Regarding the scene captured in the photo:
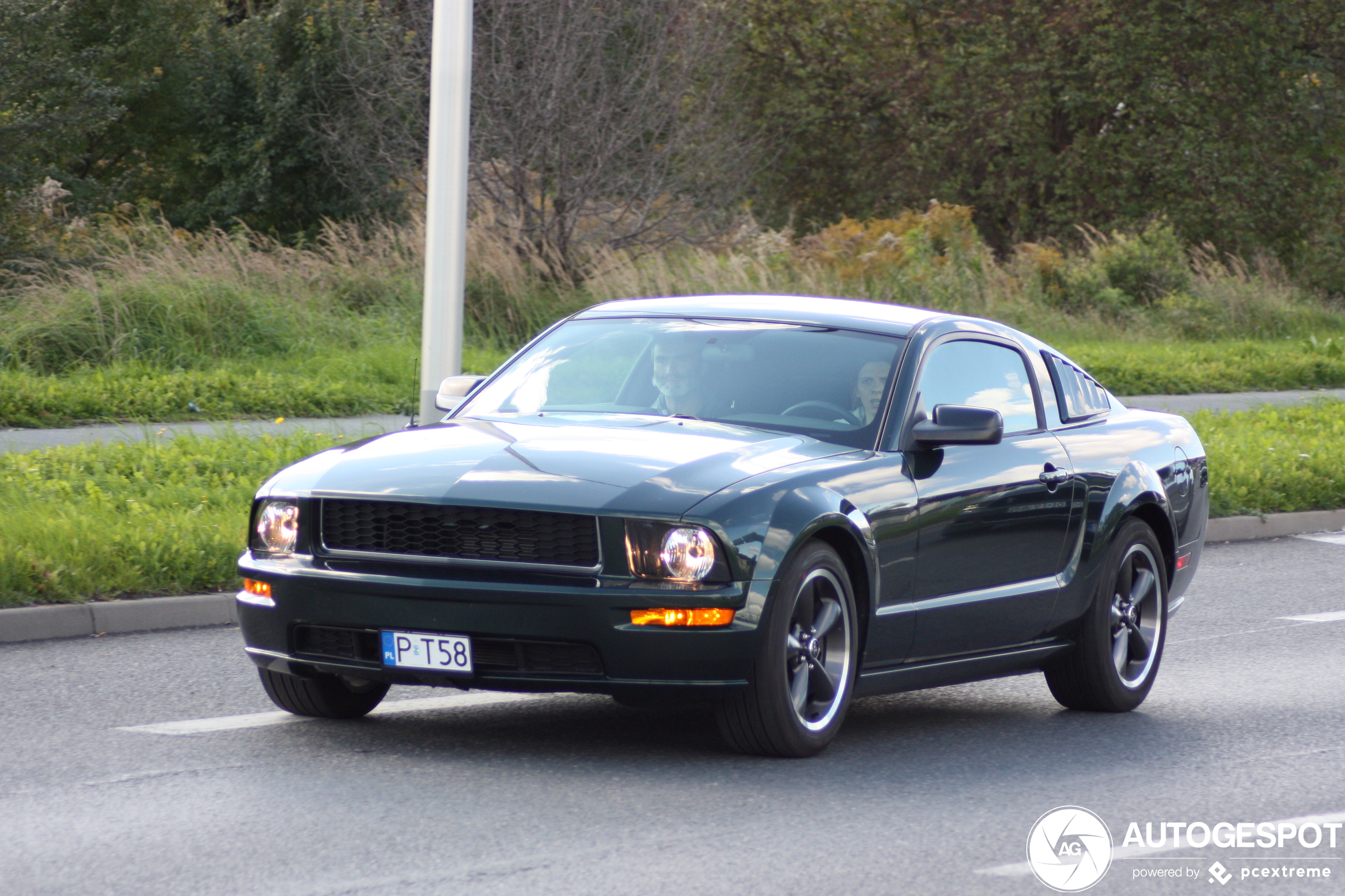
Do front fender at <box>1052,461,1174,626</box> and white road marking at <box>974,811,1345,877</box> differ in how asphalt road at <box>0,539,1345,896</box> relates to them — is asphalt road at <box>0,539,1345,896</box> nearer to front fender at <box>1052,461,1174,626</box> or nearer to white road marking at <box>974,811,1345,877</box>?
white road marking at <box>974,811,1345,877</box>

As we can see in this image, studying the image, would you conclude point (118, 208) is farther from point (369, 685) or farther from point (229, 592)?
point (369, 685)

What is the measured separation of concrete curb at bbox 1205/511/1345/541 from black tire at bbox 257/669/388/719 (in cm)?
845

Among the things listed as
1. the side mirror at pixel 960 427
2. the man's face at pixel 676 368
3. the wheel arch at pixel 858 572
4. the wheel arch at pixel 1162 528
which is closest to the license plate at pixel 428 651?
the wheel arch at pixel 858 572

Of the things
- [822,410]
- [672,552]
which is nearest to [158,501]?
[822,410]

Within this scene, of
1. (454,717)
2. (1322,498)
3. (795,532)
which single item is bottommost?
(1322,498)

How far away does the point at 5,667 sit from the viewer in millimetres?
7523

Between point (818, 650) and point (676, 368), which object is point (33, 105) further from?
point (818, 650)

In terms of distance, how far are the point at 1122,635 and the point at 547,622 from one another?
9.76ft

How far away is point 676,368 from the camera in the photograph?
6727 mm

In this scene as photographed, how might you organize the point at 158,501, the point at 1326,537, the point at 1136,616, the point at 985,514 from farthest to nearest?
the point at 1326,537
the point at 158,501
the point at 1136,616
the point at 985,514

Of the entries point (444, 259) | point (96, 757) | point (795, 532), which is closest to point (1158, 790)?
point (795, 532)

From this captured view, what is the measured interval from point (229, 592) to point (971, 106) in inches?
1341

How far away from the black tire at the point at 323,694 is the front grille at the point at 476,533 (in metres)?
0.86

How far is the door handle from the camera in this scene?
6961 millimetres
